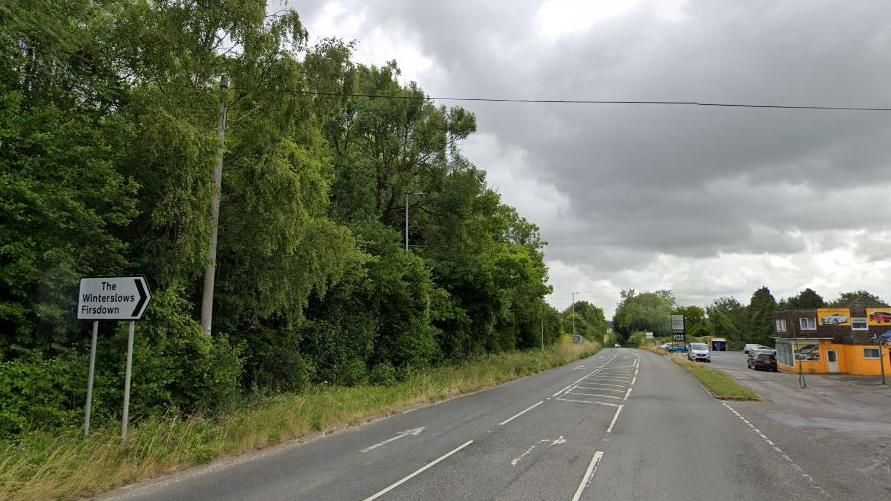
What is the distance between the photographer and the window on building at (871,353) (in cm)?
4019

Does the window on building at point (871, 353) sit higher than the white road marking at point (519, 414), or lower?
higher

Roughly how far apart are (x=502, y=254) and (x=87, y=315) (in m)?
25.4

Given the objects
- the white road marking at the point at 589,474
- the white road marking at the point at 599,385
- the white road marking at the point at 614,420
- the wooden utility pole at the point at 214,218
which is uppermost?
the wooden utility pole at the point at 214,218

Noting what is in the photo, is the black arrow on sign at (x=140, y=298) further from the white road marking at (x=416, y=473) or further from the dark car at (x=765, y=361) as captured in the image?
the dark car at (x=765, y=361)

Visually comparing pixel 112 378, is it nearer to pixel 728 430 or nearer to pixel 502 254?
pixel 728 430

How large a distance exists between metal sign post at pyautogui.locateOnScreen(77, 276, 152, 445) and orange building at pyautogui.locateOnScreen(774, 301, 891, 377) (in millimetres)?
43008

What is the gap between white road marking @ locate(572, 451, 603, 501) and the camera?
24.8 ft

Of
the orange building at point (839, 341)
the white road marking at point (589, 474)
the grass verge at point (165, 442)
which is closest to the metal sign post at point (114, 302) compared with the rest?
the grass verge at point (165, 442)

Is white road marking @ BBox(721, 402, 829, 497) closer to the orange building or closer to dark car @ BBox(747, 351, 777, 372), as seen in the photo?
the orange building

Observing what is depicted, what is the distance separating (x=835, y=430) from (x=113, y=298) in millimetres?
17735

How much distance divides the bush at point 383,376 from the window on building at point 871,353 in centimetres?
3843

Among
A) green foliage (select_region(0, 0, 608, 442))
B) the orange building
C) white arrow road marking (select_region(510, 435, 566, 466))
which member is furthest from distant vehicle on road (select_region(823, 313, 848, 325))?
green foliage (select_region(0, 0, 608, 442))

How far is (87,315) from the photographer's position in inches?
344

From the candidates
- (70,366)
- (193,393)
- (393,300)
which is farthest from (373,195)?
(70,366)
